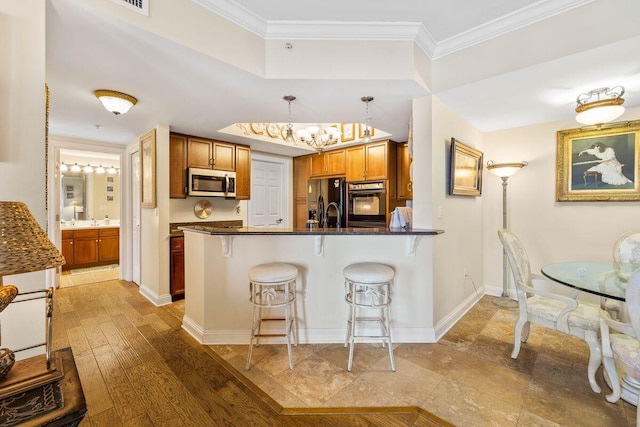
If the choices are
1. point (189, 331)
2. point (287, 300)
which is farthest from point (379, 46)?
point (189, 331)

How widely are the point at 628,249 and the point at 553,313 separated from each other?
40.1 inches

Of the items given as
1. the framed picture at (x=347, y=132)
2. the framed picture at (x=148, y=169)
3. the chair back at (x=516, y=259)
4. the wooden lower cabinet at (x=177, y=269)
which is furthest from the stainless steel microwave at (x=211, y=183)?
the chair back at (x=516, y=259)

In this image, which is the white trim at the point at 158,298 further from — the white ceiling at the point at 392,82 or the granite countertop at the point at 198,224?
the white ceiling at the point at 392,82

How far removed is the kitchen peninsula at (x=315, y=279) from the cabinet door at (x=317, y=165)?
2.52 m

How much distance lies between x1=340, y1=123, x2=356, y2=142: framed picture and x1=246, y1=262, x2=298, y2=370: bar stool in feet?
8.60

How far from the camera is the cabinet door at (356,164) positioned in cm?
423

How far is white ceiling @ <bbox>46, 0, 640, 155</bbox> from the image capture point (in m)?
1.64

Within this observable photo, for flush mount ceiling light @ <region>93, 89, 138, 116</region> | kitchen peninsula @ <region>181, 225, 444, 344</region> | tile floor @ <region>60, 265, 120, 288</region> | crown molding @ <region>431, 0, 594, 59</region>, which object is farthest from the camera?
tile floor @ <region>60, 265, 120, 288</region>

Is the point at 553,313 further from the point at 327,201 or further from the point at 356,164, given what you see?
the point at 327,201

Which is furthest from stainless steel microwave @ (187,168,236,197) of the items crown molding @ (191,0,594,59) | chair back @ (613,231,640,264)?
chair back @ (613,231,640,264)

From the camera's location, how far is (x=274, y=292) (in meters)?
2.31

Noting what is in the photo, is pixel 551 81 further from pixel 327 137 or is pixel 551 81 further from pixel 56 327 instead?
pixel 56 327

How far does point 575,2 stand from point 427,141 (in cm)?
119

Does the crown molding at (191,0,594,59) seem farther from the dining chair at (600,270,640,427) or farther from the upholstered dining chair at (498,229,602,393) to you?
the dining chair at (600,270,640,427)
